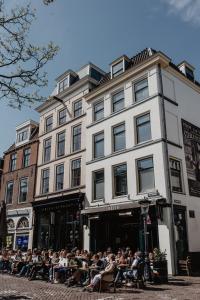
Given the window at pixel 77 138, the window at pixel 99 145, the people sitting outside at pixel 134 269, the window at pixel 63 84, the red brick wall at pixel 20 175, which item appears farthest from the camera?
the window at pixel 63 84

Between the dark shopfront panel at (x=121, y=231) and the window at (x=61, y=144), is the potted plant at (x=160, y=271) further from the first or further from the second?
the window at (x=61, y=144)

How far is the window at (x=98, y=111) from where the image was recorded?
2253cm

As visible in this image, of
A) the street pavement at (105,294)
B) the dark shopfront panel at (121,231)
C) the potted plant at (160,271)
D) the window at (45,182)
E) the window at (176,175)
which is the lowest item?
the street pavement at (105,294)

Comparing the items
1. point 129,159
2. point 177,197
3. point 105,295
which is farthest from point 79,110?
point 105,295

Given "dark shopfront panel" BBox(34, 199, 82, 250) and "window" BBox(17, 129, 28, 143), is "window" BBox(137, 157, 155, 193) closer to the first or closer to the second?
"dark shopfront panel" BBox(34, 199, 82, 250)

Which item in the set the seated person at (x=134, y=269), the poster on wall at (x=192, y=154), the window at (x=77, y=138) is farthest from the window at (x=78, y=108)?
the seated person at (x=134, y=269)

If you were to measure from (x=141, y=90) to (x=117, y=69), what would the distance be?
3752 millimetres

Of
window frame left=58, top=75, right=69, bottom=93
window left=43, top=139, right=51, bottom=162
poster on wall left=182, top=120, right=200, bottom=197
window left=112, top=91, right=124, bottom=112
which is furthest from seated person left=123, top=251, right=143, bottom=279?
window frame left=58, top=75, right=69, bottom=93

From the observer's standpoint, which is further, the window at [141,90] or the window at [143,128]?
the window at [141,90]

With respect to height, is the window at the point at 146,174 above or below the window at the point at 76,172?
below

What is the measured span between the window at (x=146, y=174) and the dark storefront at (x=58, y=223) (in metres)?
5.20

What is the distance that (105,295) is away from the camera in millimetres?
10023

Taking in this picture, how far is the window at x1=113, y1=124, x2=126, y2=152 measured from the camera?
19997 mm

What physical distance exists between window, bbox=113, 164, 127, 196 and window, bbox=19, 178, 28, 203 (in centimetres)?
1150
